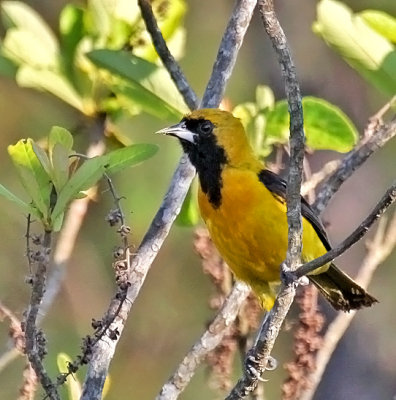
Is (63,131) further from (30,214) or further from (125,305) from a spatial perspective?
(125,305)

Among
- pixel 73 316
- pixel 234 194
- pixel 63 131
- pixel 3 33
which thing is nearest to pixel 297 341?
pixel 234 194

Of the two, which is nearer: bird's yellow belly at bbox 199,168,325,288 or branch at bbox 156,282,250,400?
branch at bbox 156,282,250,400

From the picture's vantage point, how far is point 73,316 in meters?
5.76

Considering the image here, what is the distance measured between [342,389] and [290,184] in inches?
157

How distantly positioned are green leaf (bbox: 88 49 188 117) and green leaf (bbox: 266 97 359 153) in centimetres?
33

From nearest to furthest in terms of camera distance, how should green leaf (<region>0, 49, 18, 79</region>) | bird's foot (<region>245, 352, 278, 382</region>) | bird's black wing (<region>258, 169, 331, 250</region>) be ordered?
bird's foot (<region>245, 352, 278, 382</region>) < bird's black wing (<region>258, 169, 331, 250</region>) < green leaf (<region>0, 49, 18, 79</region>)

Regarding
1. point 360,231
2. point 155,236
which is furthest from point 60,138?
point 360,231

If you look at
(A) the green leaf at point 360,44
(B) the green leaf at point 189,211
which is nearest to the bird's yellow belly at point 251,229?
(B) the green leaf at point 189,211

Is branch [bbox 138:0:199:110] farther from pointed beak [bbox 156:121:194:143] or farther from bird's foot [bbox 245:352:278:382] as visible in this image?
bird's foot [bbox 245:352:278:382]

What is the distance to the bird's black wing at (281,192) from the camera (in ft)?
11.6

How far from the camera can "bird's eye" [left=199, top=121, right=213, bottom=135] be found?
3567 millimetres

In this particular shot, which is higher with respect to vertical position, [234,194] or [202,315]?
[234,194]

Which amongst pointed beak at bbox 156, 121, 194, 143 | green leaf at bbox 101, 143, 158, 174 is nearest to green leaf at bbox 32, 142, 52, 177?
green leaf at bbox 101, 143, 158, 174

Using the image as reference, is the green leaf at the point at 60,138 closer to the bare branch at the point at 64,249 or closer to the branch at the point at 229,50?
the bare branch at the point at 64,249
